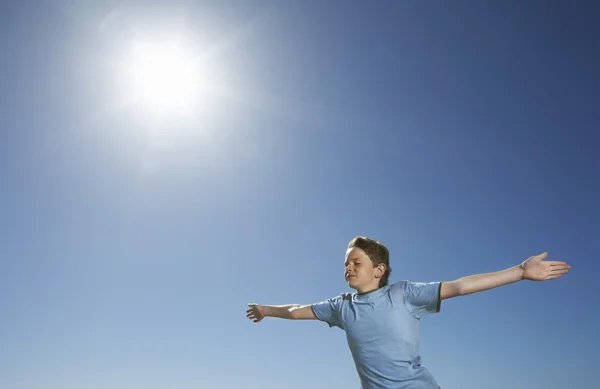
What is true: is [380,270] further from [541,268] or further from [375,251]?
[541,268]

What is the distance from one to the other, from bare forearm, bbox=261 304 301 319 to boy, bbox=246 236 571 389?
930 mm

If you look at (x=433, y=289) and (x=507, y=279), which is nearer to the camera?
(x=507, y=279)

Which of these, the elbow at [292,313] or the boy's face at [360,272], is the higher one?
the boy's face at [360,272]

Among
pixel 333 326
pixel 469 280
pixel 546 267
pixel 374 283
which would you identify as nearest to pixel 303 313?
pixel 333 326

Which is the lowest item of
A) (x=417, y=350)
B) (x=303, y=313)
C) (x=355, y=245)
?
(x=417, y=350)

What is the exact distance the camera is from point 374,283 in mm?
7246

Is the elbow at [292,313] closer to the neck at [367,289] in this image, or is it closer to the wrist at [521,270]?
the neck at [367,289]

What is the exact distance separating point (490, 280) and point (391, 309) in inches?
52.9

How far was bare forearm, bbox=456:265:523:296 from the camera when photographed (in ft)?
19.9

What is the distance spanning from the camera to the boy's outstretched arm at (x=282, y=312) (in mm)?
7891

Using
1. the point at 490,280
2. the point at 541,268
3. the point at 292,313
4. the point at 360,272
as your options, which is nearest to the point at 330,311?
the point at 292,313

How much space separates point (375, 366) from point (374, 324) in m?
0.56

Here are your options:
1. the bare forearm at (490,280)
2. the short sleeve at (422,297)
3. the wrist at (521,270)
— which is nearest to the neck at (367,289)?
the short sleeve at (422,297)

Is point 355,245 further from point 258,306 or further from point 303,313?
point 258,306
